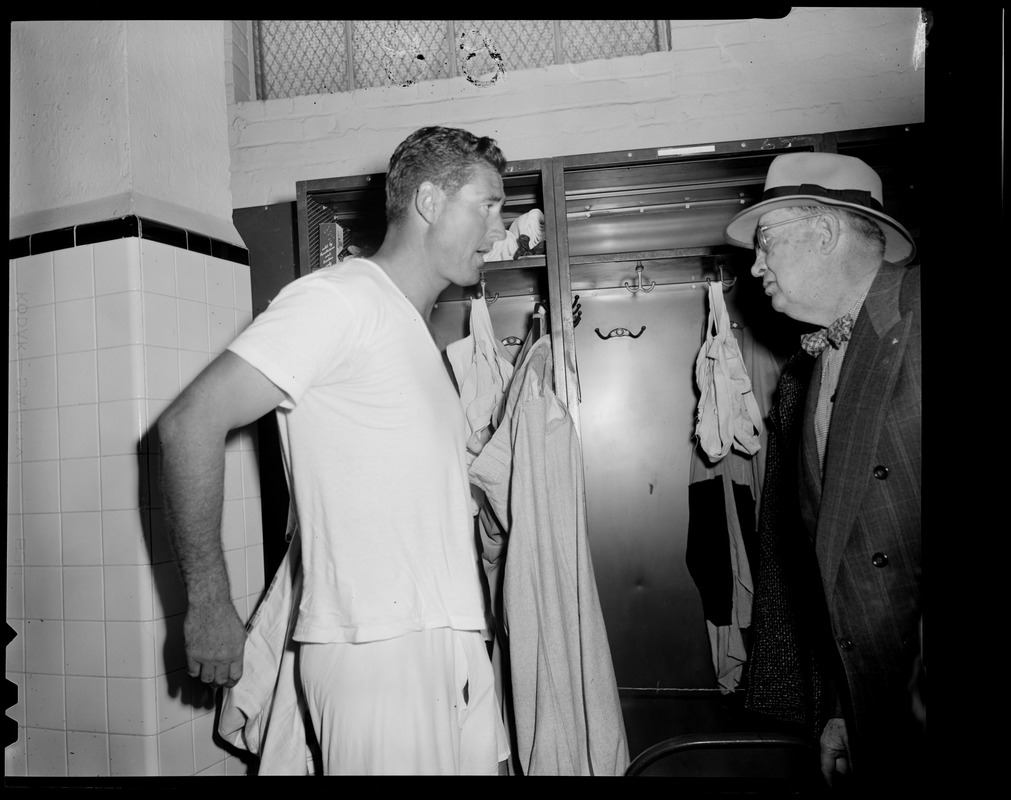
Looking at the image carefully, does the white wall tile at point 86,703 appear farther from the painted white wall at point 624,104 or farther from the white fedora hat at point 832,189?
the white fedora hat at point 832,189

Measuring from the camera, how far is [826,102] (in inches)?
71.1

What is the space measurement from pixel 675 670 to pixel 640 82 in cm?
165

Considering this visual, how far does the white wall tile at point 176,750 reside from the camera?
4.26 feet

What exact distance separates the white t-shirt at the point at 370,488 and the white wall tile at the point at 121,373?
480mm

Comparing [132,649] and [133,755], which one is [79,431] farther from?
[133,755]

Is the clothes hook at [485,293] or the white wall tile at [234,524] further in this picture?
the clothes hook at [485,293]

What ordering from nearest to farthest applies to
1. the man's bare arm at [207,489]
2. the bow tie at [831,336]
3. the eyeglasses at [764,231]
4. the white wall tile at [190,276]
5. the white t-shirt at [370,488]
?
1. the man's bare arm at [207,489]
2. the white t-shirt at [370,488]
3. the bow tie at [831,336]
4. the eyeglasses at [764,231]
5. the white wall tile at [190,276]

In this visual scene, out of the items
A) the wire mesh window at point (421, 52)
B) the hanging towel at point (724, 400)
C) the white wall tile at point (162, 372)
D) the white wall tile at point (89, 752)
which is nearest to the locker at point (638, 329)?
the hanging towel at point (724, 400)

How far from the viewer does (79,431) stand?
133 centimetres

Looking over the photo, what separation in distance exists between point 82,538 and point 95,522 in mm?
44

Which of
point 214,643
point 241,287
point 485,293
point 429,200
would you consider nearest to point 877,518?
point 429,200

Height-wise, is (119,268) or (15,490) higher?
(119,268)

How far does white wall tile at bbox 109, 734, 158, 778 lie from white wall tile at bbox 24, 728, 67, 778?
8cm
